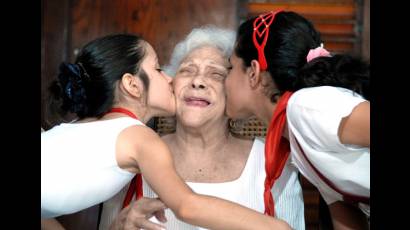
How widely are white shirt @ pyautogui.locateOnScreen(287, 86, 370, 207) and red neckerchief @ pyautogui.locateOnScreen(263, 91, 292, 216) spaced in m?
0.07

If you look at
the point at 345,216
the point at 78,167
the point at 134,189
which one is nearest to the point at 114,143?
the point at 78,167

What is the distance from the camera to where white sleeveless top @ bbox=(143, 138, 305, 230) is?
1.70 meters

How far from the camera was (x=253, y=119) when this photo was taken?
7.16 feet

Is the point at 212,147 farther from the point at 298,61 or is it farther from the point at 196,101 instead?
the point at 298,61

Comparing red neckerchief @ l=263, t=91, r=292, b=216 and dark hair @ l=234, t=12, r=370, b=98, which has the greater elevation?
dark hair @ l=234, t=12, r=370, b=98

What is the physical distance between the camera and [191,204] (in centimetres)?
124

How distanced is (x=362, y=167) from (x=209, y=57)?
0.80 metres

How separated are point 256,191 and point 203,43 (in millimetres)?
650

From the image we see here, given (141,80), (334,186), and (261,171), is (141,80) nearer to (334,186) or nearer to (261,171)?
(261,171)

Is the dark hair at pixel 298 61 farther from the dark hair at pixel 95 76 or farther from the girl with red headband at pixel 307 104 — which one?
the dark hair at pixel 95 76

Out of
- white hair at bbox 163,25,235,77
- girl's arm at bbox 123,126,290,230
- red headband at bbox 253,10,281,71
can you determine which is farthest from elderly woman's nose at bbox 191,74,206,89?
girl's arm at bbox 123,126,290,230

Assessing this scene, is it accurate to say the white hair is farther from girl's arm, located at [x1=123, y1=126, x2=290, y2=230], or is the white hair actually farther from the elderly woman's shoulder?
girl's arm, located at [x1=123, y1=126, x2=290, y2=230]

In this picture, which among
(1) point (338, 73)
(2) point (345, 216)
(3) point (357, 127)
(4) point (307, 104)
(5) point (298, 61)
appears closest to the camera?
(3) point (357, 127)

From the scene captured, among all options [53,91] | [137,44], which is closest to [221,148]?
[137,44]
